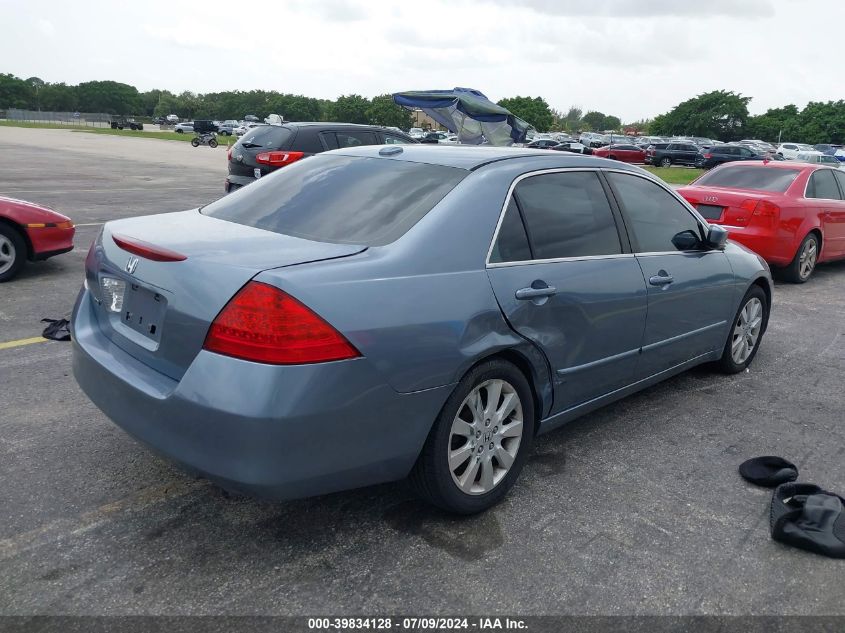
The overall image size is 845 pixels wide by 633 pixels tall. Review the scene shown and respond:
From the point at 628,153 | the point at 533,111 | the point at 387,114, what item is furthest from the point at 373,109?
the point at 628,153

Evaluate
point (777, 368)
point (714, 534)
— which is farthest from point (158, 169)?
point (714, 534)

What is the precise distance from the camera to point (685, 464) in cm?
383

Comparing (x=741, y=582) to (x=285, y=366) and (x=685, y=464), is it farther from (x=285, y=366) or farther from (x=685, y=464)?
(x=285, y=366)

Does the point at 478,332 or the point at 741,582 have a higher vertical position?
the point at 478,332

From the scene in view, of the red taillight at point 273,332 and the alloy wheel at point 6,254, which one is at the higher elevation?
the red taillight at point 273,332

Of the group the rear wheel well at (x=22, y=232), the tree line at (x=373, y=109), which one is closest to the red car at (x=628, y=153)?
the tree line at (x=373, y=109)

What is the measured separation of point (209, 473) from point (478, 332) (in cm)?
116

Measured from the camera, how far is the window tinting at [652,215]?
163 inches

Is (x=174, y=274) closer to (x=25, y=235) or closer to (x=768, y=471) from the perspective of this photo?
(x=768, y=471)

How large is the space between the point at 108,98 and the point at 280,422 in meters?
Answer: 171

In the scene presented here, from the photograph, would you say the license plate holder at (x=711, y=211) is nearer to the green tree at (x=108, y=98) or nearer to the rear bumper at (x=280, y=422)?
the rear bumper at (x=280, y=422)

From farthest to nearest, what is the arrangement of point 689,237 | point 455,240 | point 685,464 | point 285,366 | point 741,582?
1. point 689,237
2. point 685,464
3. point 455,240
4. point 741,582
5. point 285,366

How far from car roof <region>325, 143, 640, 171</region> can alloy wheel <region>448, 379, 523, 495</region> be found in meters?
1.07

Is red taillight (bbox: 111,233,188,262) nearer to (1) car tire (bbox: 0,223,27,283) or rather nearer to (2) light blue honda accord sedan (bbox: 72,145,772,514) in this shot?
(2) light blue honda accord sedan (bbox: 72,145,772,514)
